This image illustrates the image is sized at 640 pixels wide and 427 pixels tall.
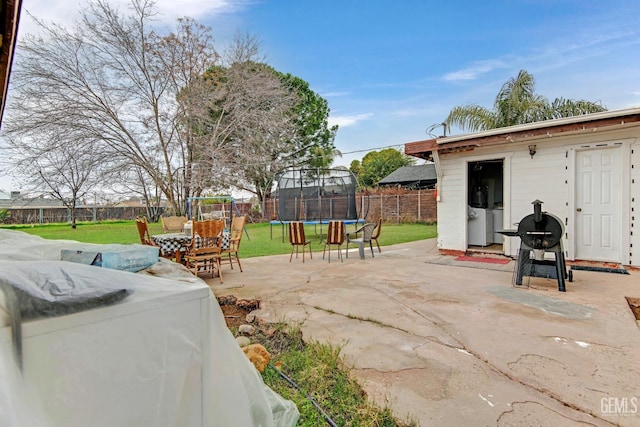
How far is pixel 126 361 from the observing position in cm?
98

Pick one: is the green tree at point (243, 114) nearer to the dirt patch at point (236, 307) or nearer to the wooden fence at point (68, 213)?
the wooden fence at point (68, 213)

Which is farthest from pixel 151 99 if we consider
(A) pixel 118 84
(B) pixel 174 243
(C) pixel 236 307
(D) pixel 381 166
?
(D) pixel 381 166

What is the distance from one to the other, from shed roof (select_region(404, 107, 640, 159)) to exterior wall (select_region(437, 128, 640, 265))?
258 millimetres

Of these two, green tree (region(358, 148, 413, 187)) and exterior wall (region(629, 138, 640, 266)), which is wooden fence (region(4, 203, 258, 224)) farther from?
exterior wall (region(629, 138, 640, 266))

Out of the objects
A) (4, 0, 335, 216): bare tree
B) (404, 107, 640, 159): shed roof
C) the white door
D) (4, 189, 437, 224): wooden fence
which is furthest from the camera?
(4, 189, 437, 224): wooden fence

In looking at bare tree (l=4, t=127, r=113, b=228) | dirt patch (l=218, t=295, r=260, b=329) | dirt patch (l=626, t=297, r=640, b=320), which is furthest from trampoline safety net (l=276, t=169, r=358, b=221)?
dirt patch (l=626, t=297, r=640, b=320)

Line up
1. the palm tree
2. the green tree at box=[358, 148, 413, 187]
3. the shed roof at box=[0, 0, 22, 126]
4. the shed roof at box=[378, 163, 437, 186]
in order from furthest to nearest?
the green tree at box=[358, 148, 413, 187], the shed roof at box=[378, 163, 437, 186], the palm tree, the shed roof at box=[0, 0, 22, 126]

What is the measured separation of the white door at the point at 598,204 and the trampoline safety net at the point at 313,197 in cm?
610

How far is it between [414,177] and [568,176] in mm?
14810

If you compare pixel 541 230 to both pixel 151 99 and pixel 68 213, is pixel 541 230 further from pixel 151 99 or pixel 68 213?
pixel 68 213

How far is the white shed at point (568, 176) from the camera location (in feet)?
15.9

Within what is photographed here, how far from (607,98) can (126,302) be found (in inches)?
532

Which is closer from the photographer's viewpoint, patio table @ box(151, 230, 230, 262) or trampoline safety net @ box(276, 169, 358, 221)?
patio table @ box(151, 230, 230, 262)

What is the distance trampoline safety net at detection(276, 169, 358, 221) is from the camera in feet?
34.7
